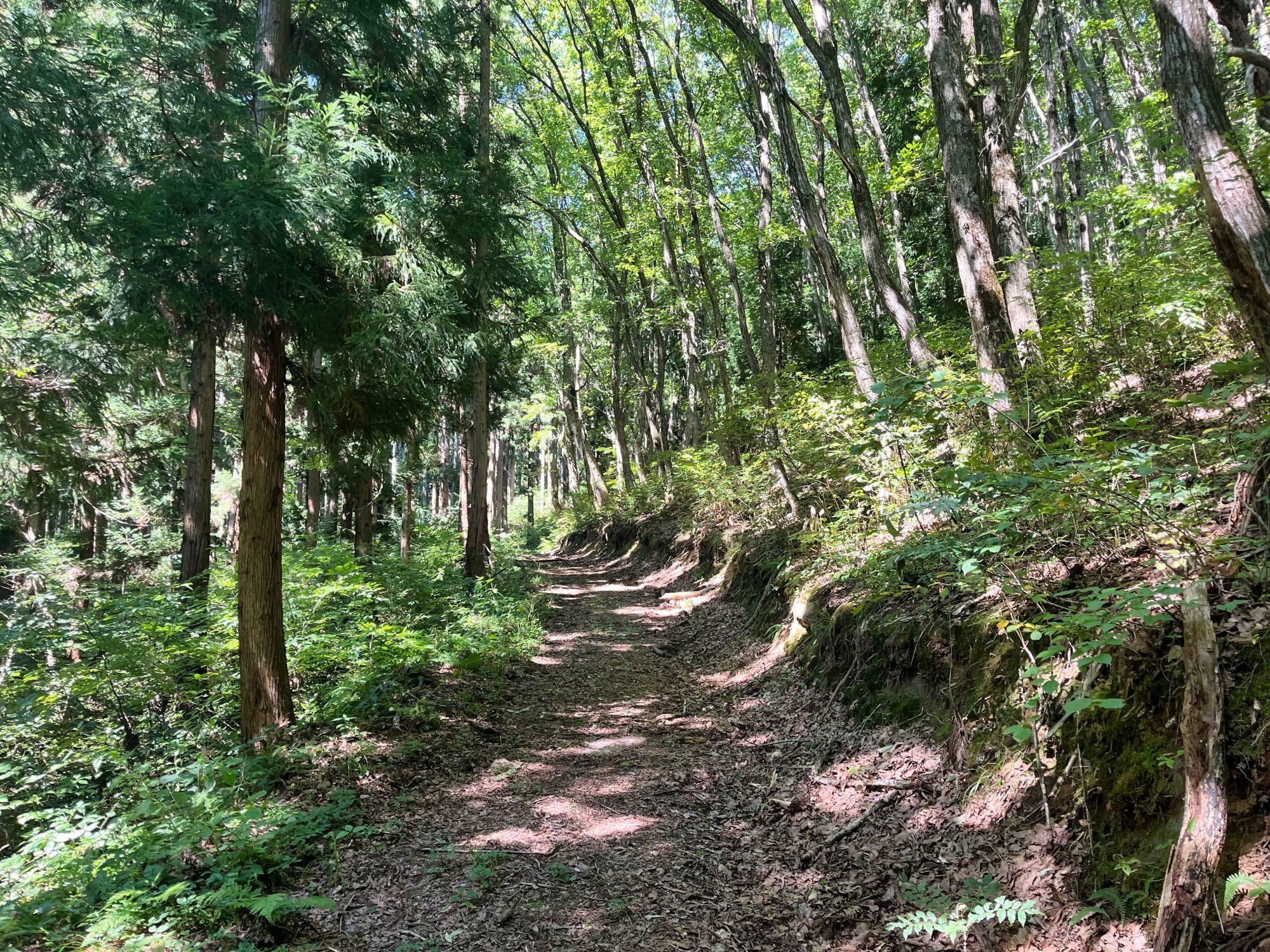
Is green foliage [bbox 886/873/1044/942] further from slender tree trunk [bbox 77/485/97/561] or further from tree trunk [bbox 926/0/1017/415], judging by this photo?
slender tree trunk [bbox 77/485/97/561]

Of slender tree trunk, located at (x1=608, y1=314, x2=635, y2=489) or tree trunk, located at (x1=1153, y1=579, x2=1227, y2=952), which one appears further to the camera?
slender tree trunk, located at (x1=608, y1=314, x2=635, y2=489)

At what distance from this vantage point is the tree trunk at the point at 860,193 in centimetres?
661

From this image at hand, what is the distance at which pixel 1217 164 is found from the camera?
9.67ft

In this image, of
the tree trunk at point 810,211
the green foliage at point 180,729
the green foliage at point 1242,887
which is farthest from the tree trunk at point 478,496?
the green foliage at point 1242,887

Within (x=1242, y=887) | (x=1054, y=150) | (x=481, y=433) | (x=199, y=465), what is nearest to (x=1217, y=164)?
(x=1242, y=887)

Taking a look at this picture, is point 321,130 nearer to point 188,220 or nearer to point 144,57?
point 188,220

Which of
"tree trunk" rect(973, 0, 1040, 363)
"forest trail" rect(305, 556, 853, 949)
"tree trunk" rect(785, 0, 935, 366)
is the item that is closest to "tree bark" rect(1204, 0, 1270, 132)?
"tree trunk" rect(973, 0, 1040, 363)

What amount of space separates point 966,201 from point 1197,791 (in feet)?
15.7

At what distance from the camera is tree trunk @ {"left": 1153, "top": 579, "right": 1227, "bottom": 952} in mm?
2131

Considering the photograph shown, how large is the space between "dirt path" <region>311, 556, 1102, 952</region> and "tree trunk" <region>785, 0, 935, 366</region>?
3.84m

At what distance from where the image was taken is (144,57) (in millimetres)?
7195

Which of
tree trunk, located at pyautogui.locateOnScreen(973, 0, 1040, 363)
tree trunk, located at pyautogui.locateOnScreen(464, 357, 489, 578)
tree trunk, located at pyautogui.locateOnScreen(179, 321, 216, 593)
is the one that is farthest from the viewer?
tree trunk, located at pyautogui.locateOnScreen(464, 357, 489, 578)

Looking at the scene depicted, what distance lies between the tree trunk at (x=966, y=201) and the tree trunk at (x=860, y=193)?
0.95 meters

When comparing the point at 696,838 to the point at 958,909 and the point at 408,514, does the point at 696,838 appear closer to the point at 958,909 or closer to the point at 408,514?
the point at 958,909
